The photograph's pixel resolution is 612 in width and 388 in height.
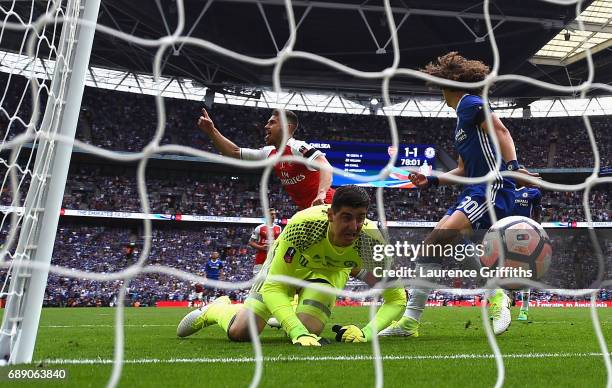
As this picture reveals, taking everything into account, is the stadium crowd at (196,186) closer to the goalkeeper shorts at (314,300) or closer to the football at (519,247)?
the goalkeeper shorts at (314,300)

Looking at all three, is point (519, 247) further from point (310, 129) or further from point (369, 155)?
point (310, 129)

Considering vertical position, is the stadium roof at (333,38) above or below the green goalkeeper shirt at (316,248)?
above

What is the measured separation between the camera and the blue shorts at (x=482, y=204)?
4164 mm

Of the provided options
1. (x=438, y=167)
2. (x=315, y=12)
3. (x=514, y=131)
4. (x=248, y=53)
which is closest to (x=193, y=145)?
(x=248, y=53)

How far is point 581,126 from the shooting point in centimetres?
3116

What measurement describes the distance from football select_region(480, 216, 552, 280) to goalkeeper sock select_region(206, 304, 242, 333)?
186 centimetres

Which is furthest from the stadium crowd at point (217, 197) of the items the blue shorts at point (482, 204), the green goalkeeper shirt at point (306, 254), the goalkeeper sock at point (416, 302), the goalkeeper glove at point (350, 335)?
the blue shorts at point (482, 204)

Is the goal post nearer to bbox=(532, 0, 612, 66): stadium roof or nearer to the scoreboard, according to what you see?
bbox=(532, 0, 612, 66): stadium roof

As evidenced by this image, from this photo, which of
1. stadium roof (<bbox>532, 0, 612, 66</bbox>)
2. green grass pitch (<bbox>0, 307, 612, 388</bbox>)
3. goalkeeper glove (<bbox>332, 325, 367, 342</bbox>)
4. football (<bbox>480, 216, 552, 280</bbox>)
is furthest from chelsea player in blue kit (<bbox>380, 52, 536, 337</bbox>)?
stadium roof (<bbox>532, 0, 612, 66</bbox>)

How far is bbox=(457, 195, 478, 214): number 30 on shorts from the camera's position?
164 inches

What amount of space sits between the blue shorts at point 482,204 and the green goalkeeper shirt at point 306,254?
0.77m

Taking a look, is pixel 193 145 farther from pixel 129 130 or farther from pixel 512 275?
pixel 512 275

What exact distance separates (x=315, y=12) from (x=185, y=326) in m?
18.9

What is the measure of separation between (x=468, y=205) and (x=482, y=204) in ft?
0.32
